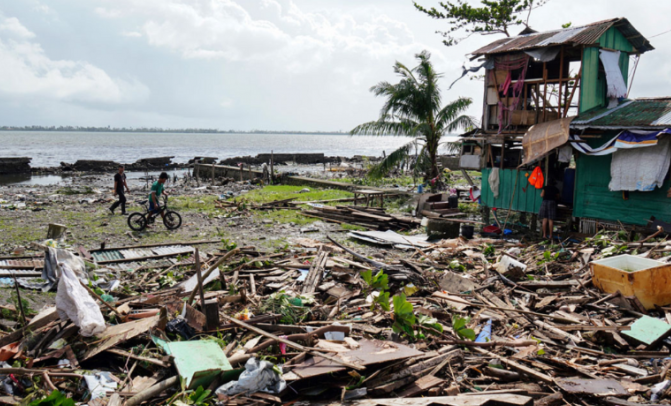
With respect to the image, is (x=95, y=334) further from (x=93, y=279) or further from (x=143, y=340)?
(x=93, y=279)

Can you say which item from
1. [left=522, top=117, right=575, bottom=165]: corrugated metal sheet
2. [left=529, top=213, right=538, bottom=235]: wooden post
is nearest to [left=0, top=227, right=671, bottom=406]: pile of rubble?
[left=522, top=117, right=575, bottom=165]: corrugated metal sheet

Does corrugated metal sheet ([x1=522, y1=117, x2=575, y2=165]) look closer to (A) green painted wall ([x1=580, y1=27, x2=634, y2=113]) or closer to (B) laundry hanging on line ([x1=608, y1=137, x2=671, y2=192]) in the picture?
(A) green painted wall ([x1=580, y1=27, x2=634, y2=113])

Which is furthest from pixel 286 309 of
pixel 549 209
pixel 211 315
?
pixel 549 209

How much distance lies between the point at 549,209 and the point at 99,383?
37.8 ft

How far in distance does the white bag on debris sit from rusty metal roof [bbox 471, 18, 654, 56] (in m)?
13.2

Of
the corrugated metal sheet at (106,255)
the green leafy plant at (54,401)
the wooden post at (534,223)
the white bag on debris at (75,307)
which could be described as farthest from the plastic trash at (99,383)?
the wooden post at (534,223)

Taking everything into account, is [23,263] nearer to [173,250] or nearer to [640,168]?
[173,250]

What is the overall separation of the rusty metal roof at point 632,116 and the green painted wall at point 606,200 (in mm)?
989

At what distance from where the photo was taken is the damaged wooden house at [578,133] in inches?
464

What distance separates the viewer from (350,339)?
5.55m

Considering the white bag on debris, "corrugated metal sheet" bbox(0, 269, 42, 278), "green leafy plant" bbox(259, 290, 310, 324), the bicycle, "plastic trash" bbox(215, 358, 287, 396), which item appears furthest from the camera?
the bicycle

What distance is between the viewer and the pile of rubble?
462 centimetres

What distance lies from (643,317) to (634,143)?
7.02m

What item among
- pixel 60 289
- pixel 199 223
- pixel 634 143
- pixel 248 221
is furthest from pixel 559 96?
pixel 60 289
